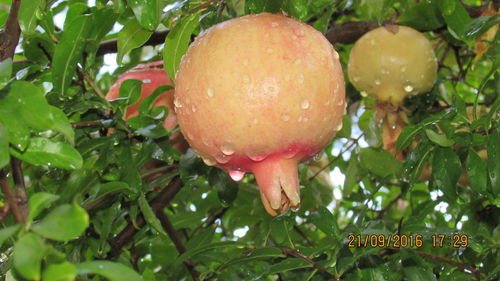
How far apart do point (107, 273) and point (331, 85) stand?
482 mm

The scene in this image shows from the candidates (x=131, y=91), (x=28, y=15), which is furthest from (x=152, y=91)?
(x=28, y=15)

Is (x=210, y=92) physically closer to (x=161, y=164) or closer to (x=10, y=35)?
(x=10, y=35)

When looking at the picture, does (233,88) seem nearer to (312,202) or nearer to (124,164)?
(124,164)

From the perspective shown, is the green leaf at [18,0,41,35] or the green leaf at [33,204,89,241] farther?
the green leaf at [18,0,41,35]

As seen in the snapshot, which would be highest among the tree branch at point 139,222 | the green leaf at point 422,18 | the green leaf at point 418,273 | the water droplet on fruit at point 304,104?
the water droplet on fruit at point 304,104

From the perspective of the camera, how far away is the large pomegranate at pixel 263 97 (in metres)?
0.97

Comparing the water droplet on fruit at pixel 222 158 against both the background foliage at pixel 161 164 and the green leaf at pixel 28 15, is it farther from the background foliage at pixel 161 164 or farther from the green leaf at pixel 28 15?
the green leaf at pixel 28 15

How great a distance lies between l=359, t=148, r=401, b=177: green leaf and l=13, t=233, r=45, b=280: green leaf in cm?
128

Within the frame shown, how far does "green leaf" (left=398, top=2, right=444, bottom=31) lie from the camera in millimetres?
1813

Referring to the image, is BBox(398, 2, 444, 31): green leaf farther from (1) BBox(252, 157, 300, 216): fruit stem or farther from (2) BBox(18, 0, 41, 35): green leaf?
(2) BBox(18, 0, 41, 35): green leaf

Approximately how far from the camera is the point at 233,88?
0.98 meters

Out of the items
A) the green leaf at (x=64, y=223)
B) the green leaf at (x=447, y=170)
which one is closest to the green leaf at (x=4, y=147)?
the green leaf at (x=64, y=223)

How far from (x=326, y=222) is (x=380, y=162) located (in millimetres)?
569

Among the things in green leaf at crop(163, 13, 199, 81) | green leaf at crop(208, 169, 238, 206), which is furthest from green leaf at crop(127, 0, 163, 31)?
green leaf at crop(208, 169, 238, 206)
